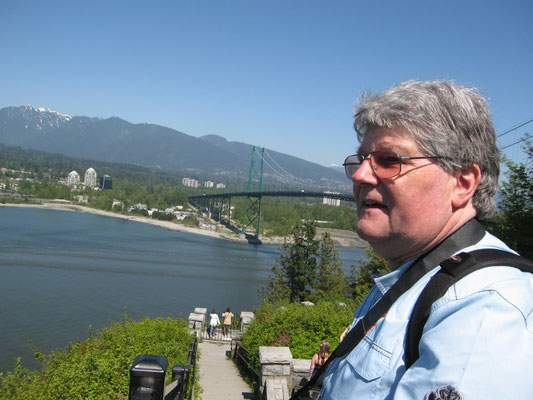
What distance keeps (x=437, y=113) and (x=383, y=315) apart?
35cm

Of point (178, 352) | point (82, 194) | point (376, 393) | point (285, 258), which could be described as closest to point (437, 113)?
point (376, 393)

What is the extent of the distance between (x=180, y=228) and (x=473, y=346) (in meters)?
49.6

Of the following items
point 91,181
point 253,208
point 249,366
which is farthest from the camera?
point 91,181

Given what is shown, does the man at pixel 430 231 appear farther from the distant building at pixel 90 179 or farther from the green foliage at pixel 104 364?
the distant building at pixel 90 179

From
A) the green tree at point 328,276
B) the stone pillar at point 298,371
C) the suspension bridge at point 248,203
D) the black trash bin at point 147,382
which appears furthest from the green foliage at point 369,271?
the suspension bridge at point 248,203

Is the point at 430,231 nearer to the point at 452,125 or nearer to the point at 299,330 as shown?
the point at 452,125

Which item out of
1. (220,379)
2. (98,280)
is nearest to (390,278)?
(220,379)

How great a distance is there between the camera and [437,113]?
72cm

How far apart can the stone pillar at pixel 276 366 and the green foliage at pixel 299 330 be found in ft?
3.95

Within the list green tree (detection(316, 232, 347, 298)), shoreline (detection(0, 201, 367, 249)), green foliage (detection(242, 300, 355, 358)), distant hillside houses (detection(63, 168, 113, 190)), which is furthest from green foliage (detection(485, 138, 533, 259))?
distant hillside houses (detection(63, 168, 113, 190))

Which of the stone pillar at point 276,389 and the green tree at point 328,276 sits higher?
the stone pillar at point 276,389

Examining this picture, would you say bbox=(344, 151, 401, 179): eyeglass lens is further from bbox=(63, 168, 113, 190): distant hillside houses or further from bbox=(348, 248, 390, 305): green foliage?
bbox=(63, 168, 113, 190): distant hillside houses

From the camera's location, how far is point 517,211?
7.07 metres

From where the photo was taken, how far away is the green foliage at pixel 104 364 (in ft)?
10.6
